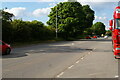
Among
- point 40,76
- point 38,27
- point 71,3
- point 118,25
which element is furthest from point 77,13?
point 40,76

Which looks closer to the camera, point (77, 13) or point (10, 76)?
point (10, 76)

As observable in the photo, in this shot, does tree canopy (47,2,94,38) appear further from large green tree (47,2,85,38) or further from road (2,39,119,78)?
road (2,39,119,78)

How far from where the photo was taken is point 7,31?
32.4 m

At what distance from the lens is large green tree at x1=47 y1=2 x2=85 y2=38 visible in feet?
191

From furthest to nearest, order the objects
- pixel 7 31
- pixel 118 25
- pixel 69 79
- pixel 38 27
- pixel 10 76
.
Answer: pixel 38 27 < pixel 7 31 < pixel 118 25 < pixel 10 76 < pixel 69 79

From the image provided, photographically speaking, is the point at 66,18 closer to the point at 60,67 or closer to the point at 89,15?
the point at 89,15

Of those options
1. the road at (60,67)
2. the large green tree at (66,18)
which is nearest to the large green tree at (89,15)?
the large green tree at (66,18)

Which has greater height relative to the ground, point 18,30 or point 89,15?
point 89,15

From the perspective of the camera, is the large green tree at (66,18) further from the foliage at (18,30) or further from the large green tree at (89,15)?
the large green tree at (89,15)

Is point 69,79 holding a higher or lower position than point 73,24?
lower

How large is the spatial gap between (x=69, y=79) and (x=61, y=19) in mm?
52670

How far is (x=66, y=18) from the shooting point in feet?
193

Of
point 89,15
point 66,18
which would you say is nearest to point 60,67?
point 66,18

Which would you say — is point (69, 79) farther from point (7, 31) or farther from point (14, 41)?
point (14, 41)
